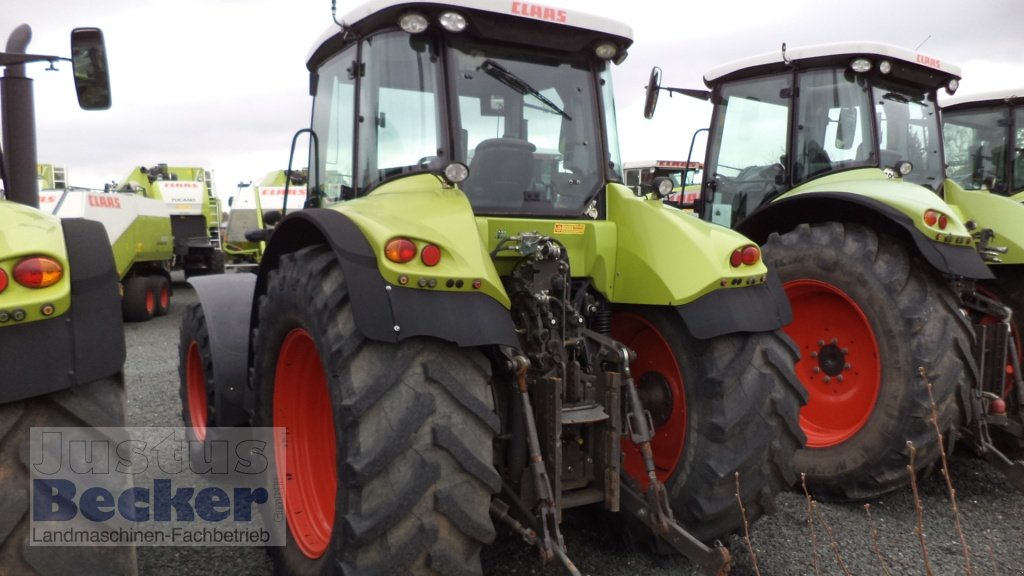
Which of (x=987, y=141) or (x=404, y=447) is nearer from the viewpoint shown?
(x=404, y=447)

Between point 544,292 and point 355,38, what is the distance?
1.40 metres

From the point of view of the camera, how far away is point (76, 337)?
6.49 feet

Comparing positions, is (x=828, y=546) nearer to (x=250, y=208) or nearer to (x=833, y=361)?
(x=833, y=361)

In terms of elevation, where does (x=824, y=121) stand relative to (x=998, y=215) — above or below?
above

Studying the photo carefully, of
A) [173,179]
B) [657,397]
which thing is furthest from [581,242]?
[173,179]

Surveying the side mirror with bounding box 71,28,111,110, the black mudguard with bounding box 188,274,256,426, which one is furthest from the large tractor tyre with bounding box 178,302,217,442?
the side mirror with bounding box 71,28,111,110

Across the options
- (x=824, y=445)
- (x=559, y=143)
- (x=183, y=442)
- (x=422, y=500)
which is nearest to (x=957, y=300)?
(x=824, y=445)

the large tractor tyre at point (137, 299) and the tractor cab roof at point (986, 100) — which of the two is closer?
the tractor cab roof at point (986, 100)

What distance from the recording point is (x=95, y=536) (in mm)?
1963

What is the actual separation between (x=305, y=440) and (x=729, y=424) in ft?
5.64

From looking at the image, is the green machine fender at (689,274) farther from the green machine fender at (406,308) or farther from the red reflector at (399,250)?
the red reflector at (399,250)

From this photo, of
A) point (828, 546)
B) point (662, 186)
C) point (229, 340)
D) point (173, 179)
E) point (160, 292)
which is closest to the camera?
point (662, 186)

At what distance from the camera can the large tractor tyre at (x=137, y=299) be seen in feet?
38.5

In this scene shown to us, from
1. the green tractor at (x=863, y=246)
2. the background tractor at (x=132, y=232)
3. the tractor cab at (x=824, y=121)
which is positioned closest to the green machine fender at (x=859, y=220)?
the green tractor at (x=863, y=246)
